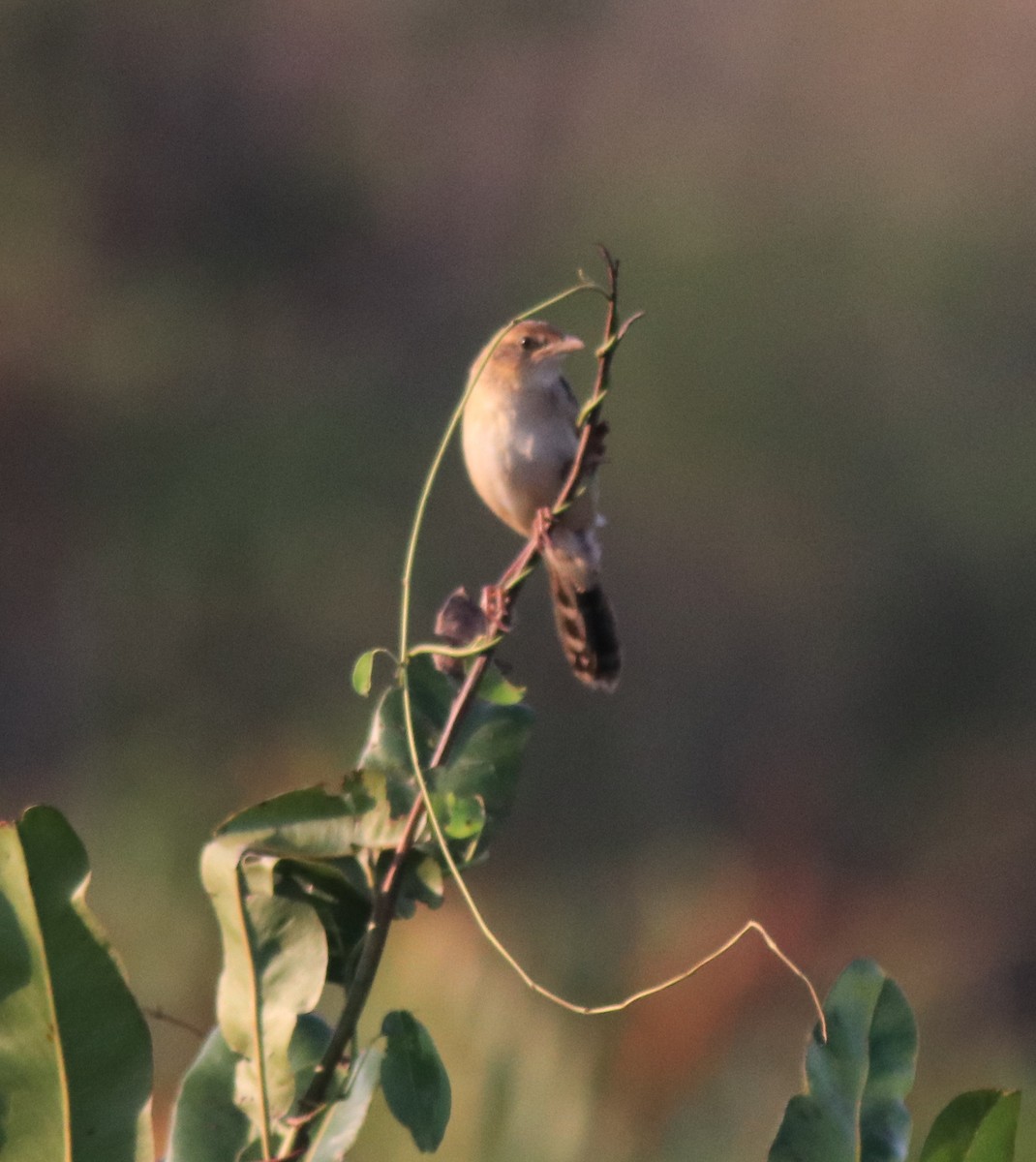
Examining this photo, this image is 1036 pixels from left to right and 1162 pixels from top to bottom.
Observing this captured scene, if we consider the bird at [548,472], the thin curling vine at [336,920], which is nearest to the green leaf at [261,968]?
the thin curling vine at [336,920]

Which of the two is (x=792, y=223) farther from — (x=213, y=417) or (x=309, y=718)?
(x=309, y=718)

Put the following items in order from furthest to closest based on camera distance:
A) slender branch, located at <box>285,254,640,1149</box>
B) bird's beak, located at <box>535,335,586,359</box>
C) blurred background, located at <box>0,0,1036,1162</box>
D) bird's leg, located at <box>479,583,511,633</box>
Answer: blurred background, located at <box>0,0,1036,1162</box> → bird's beak, located at <box>535,335,586,359</box> → bird's leg, located at <box>479,583,511,633</box> → slender branch, located at <box>285,254,640,1149</box>

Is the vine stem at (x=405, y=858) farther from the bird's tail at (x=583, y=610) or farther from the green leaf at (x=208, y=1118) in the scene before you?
the bird's tail at (x=583, y=610)

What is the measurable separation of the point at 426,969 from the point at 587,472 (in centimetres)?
115

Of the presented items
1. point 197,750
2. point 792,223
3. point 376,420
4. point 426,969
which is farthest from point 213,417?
point 426,969

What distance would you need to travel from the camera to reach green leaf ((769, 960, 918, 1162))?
0.78 metres

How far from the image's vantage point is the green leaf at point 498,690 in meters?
0.88

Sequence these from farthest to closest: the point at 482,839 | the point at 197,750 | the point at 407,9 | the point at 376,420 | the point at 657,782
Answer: the point at 407,9, the point at 376,420, the point at 657,782, the point at 197,750, the point at 482,839

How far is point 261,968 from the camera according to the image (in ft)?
2.53

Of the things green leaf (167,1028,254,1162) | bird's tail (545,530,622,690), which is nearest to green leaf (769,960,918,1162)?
green leaf (167,1028,254,1162)

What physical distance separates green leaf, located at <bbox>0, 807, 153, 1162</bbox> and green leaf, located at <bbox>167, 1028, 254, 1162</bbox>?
20 mm

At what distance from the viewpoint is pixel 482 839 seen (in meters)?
0.81

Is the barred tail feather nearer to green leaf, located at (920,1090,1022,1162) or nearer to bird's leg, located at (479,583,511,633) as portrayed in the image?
bird's leg, located at (479,583,511,633)

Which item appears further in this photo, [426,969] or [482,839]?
[426,969]
